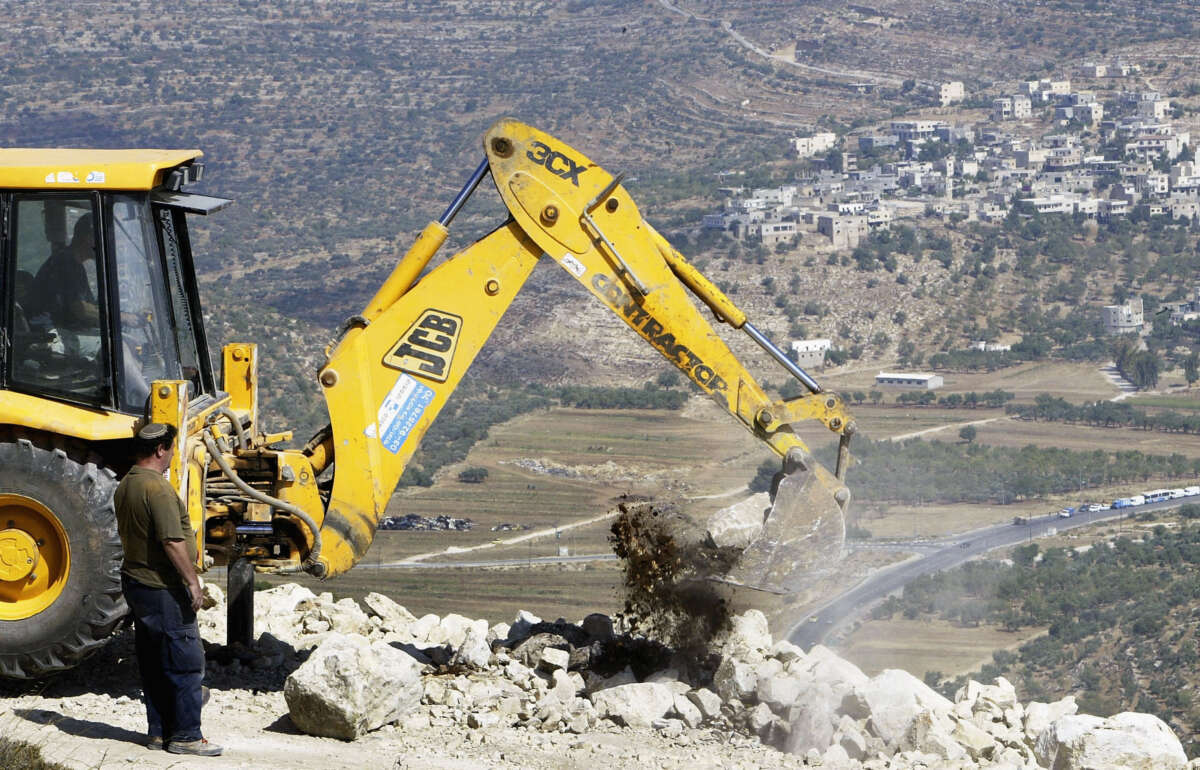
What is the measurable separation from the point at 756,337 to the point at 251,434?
131 inches

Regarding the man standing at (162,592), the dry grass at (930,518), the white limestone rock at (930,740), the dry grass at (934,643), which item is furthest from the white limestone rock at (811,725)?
the dry grass at (930,518)

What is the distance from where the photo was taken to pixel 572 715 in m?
10.5

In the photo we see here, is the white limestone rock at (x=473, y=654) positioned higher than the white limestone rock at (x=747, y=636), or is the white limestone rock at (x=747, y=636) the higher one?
the white limestone rock at (x=747, y=636)

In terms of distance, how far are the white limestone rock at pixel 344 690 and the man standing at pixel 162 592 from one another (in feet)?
2.69

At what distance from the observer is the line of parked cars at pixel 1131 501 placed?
4878 cm

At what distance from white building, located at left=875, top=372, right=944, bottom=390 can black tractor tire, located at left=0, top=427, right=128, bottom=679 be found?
61.5 metres

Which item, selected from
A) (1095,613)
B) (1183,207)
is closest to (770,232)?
(1183,207)

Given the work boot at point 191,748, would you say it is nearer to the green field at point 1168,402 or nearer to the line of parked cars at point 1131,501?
the line of parked cars at point 1131,501

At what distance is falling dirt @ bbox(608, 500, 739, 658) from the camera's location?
11.6 metres

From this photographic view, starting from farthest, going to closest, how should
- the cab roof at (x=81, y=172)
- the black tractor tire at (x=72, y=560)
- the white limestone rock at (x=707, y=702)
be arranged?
the white limestone rock at (x=707, y=702)
the cab roof at (x=81, y=172)
the black tractor tire at (x=72, y=560)

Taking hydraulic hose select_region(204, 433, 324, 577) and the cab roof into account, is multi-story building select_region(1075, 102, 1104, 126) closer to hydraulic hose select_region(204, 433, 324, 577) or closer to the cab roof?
hydraulic hose select_region(204, 433, 324, 577)

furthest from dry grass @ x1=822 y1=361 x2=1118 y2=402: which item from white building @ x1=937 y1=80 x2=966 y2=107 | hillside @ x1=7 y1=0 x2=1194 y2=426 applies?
white building @ x1=937 y1=80 x2=966 y2=107

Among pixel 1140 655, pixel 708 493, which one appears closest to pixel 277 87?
pixel 708 493

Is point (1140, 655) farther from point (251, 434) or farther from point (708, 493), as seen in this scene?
point (251, 434)
